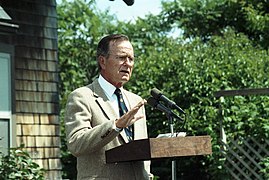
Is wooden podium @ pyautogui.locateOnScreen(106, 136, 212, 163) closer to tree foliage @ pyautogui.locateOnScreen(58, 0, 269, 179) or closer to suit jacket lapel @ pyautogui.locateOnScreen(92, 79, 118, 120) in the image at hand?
suit jacket lapel @ pyautogui.locateOnScreen(92, 79, 118, 120)

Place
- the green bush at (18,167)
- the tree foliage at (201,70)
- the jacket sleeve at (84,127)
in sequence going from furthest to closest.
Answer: the tree foliage at (201,70) → the green bush at (18,167) → the jacket sleeve at (84,127)

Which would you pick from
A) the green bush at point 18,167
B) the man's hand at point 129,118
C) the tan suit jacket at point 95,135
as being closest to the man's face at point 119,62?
the tan suit jacket at point 95,135

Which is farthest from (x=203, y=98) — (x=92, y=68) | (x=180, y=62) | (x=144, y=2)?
(x=144, y=2)

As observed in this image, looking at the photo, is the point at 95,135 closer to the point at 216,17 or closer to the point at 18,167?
the point at 18,167

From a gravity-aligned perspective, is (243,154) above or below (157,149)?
above

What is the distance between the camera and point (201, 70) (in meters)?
12.6

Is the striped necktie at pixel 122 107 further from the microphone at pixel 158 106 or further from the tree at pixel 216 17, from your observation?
the tree at pixel 216 17

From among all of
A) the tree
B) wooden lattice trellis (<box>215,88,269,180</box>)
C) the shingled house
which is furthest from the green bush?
the tree

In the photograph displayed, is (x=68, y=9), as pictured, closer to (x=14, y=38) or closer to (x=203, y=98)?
(x=203, y=98)

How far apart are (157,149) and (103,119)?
45 cm

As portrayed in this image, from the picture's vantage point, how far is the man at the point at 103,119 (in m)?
3.70

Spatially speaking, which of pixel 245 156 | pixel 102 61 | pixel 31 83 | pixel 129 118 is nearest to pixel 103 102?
pixel 102 61

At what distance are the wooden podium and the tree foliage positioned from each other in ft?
9.52

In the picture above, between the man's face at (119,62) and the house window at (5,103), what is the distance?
5416mm
